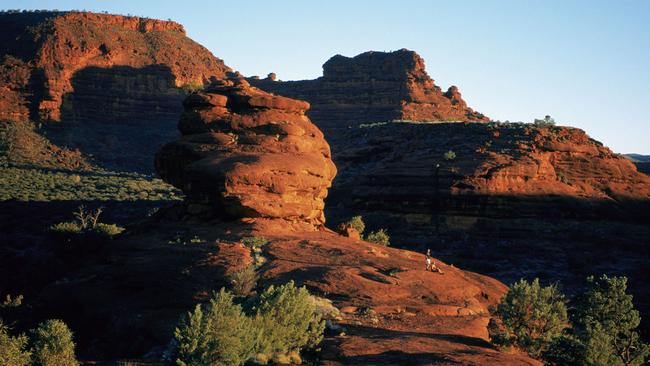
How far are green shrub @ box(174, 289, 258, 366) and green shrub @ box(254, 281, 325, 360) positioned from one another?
25.0 inches

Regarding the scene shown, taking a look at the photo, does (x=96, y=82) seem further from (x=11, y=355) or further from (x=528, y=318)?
(x=11, y=355)

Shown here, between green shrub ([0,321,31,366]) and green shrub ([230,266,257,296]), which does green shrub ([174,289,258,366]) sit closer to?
green shrub ([0,321,31,366])

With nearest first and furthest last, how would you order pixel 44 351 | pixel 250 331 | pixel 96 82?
pixel 44 351 → pixel 250 331 → pixel 96 82

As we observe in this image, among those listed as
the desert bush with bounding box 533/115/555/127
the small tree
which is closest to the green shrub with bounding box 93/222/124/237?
the small tree

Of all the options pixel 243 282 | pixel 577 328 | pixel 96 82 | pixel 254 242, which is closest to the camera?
pixel 243 282

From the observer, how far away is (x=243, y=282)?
65.5ft

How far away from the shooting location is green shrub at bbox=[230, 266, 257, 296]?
1961 cm

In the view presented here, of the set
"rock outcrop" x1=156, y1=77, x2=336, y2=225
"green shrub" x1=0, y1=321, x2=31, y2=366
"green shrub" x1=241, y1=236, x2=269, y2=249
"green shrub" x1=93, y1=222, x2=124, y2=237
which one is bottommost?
"green shrub" x1=93, y1=222, x2=124, y2=237

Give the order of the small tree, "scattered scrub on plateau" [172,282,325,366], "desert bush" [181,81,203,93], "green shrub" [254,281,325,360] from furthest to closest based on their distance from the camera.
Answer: "desert bush" [181,81,203,93] < the small tree < "green shrub" [254,281,325,360] < "scattered scrub on plateau" [172,282,325,366]

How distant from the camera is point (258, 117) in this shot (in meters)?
30.0

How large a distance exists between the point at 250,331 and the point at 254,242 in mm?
9817

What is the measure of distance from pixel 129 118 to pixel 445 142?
48104 millimetres

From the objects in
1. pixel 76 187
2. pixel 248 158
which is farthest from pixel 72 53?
pixel 248 158

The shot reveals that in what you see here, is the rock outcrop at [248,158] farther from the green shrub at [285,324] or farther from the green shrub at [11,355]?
the green shrub at [11,355]
